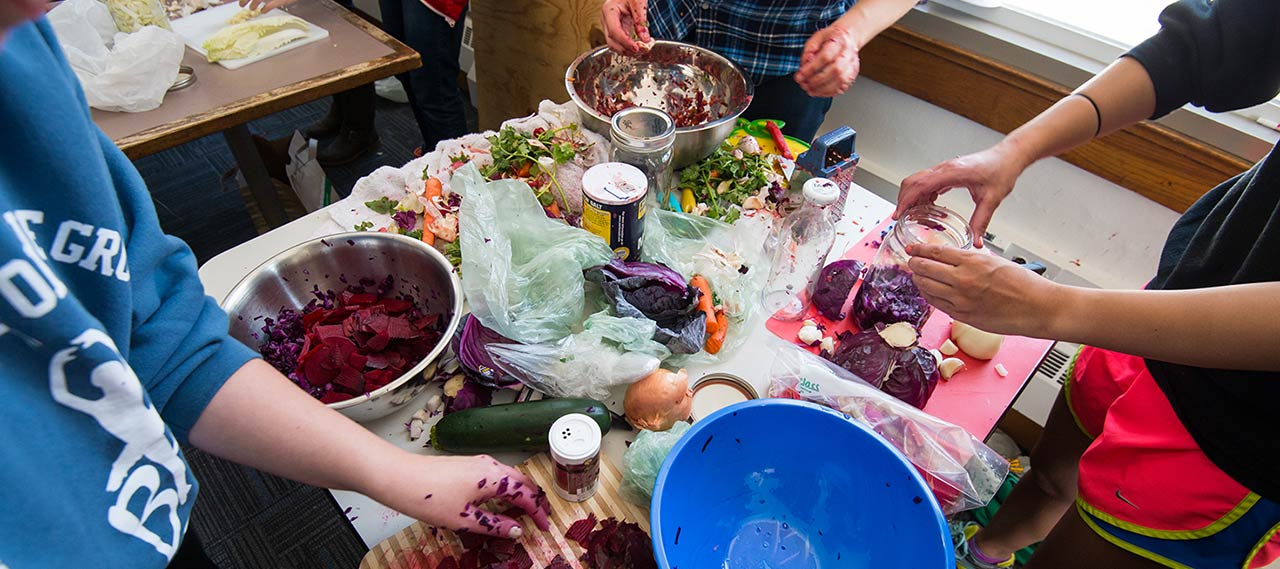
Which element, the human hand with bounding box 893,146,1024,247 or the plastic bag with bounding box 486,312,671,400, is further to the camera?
the human hand with bounding box 893,146,1024,247

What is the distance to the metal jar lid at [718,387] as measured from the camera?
1.09 metres

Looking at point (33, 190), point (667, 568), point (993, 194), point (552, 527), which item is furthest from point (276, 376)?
point (993, 194)

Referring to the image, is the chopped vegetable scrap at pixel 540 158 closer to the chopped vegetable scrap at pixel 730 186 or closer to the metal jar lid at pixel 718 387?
the chopped vegetable scrap at pixel 730 186

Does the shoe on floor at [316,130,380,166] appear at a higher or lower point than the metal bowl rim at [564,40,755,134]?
lower

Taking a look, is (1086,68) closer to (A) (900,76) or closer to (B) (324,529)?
(A) (900,76)

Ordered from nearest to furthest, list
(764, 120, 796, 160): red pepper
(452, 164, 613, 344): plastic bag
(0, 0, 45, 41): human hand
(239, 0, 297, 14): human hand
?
(0, 0, 45, 41): human hand → (452, 164, 613, 344): plastic bag → (764, 120, 796, 160): red pepper → (239, 0, 297, 14): human hand

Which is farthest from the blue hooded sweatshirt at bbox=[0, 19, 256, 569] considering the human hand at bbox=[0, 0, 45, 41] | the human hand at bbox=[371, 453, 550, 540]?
the human hand at bbox=[0, 0, 45, 41]

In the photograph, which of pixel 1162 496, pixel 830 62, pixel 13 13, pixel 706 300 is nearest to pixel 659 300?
pixel 706 300

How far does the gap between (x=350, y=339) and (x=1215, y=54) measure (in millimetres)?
1496

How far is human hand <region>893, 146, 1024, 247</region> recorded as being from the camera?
3.78ft

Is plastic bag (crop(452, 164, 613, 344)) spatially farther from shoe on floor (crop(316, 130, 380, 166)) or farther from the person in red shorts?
shoe on floor (crop(316, 130, 380, 166))

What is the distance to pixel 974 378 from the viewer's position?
3.75 feet

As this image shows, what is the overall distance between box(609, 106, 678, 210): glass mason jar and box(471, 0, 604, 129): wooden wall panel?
1000 millimetres

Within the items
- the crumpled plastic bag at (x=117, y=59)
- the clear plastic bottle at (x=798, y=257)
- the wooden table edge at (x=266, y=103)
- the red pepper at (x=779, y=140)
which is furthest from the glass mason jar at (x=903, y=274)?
the crumpled plastic bag at (x=117, y=59)
